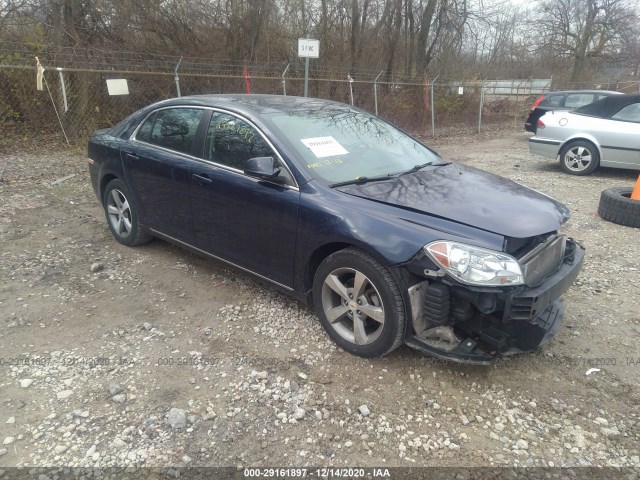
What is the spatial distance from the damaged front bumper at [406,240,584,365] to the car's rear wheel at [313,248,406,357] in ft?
0.42

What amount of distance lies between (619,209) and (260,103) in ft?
15.6

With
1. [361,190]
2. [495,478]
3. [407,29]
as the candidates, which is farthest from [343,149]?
[407,29]

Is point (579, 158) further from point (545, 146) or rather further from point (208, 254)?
point (208, 254)

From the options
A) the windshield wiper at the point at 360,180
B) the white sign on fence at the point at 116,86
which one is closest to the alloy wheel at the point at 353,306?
the windshield wiper at the point at 360,180

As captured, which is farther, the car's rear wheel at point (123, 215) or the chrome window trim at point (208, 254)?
the car's rear wheel at point (123, 215)

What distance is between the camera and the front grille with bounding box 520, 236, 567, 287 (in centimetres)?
257

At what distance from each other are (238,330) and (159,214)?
1526 mm

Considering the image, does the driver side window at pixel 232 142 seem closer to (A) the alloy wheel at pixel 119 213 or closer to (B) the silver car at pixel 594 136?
(A) the alloy wheel at pixel 119 213

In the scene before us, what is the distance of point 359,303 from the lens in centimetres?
287

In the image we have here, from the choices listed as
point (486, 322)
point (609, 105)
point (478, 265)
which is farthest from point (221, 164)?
point (609, 105)

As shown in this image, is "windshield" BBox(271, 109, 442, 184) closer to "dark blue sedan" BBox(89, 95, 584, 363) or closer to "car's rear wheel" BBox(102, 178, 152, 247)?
"dark blue sedan" BBox(89, 95, 584, 363)

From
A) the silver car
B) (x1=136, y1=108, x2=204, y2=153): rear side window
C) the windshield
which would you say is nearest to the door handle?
(x1=136, y1=108, x2=204, y2=153): rear side window

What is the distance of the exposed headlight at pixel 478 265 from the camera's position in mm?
2461

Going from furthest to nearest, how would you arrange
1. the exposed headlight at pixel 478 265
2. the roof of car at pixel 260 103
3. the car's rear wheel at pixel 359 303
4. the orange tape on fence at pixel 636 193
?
the orange tape on fence at pixel 636 193 < the roof of car at pixel 260 103 < the car's rear wheel at pixel 359 303 < the exposed headlight at pixel 478 265
